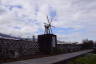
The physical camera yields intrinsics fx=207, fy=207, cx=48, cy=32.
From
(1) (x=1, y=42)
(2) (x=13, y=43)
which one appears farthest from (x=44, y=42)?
(1) (x=1, y=42)

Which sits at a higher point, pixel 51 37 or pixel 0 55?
pixel 51 37

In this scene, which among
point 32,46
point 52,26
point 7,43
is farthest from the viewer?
point 52,26

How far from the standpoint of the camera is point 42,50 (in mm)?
33281

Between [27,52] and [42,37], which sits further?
[42,37]

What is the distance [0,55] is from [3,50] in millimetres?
688

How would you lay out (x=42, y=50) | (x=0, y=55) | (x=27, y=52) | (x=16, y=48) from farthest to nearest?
1. (x=42, y=50)
2. (x=27, y=52)
3. (x=16, y=48)
4. (x=0, y=55)

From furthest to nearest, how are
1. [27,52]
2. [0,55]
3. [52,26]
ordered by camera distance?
[52,26]
[27,52]
[0,55]

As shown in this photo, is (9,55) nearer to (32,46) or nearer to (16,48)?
(16,48)

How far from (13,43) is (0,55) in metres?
3.09

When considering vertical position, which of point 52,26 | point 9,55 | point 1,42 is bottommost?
point 9,55

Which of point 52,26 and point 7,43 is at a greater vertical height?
point 52,26

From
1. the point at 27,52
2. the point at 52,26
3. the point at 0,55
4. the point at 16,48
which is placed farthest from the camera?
the point at 52,26

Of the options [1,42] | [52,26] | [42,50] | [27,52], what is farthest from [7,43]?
[52,26]

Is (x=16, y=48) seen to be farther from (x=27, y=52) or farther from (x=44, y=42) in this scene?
(x=44, y=42)
